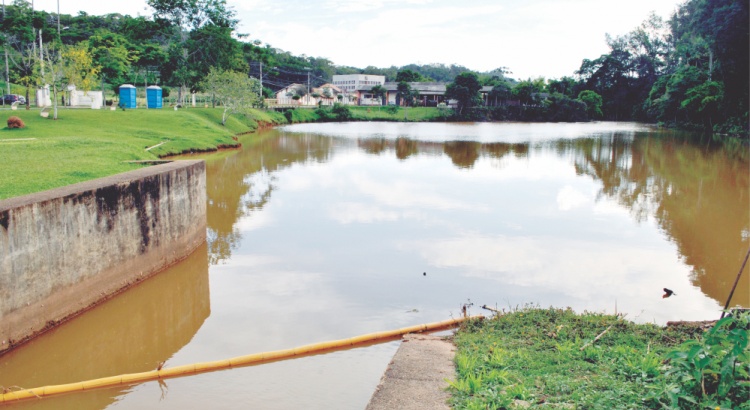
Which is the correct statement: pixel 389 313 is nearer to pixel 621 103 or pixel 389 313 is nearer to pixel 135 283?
pixel 135 283

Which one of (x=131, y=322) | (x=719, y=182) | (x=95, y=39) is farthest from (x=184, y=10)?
(x=131, y=322)

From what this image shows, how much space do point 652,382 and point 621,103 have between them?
102662mm

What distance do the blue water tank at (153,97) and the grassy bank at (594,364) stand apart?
→ 1780 inches

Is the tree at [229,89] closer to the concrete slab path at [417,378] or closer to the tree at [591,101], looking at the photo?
the concrete slab path at [417,378]

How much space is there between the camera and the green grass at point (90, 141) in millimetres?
13828

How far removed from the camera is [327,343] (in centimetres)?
970

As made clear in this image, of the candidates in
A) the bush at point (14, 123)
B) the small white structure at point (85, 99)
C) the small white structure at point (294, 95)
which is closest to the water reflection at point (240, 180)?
the bush at point (14, 123)

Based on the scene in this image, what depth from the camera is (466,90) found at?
8894 cm

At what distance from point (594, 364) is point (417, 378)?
7.09 feet

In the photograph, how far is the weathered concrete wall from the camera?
920 cm

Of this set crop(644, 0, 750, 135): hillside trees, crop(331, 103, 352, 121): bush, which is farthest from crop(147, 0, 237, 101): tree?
crop(644, 0, 750, 135): hillside trees

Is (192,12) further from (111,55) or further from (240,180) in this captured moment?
(240,180)

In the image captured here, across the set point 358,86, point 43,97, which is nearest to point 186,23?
point 43,97

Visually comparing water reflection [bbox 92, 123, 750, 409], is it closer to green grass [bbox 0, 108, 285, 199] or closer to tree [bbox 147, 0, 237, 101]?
green grass [bbox 0, 108, 285, 199]
